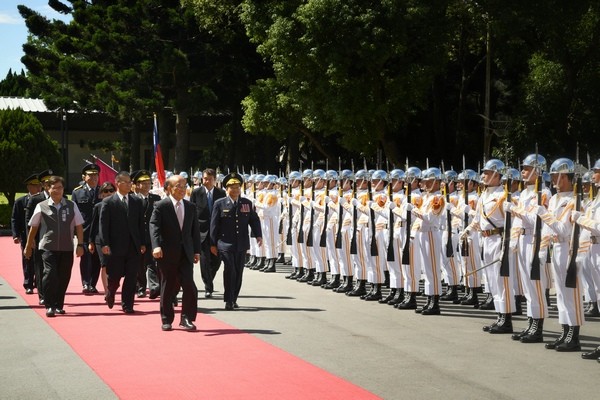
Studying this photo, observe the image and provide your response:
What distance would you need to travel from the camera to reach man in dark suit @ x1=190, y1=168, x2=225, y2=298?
1653 centimetres

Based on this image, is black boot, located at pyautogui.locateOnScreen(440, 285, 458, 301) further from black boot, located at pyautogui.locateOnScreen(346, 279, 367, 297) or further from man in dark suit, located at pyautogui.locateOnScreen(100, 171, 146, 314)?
man in dark suit, located at pyautogui.locateOnScreen(100, 171, 146, 314)

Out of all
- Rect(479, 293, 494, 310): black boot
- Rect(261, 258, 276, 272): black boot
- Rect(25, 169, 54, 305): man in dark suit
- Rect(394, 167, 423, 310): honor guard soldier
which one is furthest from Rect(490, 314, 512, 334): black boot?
Rect(261, 258, 276, 272): black boot

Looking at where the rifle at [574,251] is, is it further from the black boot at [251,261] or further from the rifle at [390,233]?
the black boot at [251,261]

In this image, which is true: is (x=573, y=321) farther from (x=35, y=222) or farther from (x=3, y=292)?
(x=3, y=292)

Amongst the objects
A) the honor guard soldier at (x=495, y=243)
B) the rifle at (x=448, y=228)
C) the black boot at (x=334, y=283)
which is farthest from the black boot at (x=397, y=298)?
the black boot at (x=334, y=283)

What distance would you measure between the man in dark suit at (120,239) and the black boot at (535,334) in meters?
5.66

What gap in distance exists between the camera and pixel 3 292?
17047mm

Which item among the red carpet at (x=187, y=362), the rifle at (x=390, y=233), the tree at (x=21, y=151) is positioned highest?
the tree at (x=21, y=151)

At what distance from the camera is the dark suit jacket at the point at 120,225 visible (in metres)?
14.8

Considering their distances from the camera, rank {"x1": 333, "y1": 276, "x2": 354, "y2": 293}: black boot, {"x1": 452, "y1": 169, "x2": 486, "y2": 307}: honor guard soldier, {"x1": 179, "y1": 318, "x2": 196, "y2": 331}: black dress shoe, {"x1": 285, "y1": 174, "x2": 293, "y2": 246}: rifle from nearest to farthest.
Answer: {"x1": 179, "y1": 318, "x2": 196, "y2": 331}: black dress shoe < {"x1": 452, "y1": 169, "x2": 486, "y2": 307}: honor guard soldier < {"x1": 333, "y1": 276, "x2": 354, "y2": 293}: black boot < {"x1": 285, "y1": 174, "x2": 293, "y2": 246}: rifle

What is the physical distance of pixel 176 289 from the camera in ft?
42.4

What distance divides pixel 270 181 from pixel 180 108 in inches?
985

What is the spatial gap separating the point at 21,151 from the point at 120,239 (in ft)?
75.3

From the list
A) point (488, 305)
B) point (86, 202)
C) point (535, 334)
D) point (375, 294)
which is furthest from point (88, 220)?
point (535, 334)
